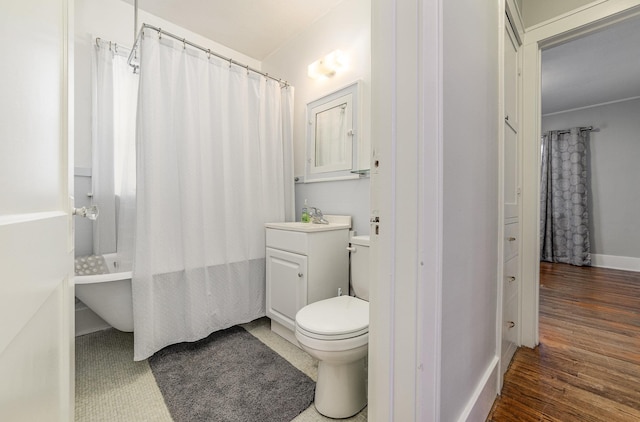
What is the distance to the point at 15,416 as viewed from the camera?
1.01 ft

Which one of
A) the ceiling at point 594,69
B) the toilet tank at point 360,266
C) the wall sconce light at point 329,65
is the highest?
the ceiling at point 594,69

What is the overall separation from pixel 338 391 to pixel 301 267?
750mm

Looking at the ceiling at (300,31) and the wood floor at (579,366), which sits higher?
the ceiling at (300,31)

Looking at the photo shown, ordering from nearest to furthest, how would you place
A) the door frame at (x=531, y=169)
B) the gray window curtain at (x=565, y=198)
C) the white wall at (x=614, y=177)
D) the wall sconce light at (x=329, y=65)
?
the door frame at (x=531, y=169) → the wall sconce light at (x=329, y=65) → the white wall at (x=614, y=177) → the gray window curtain at (x=565, y=198)

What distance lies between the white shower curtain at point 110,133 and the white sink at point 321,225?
4.08ft

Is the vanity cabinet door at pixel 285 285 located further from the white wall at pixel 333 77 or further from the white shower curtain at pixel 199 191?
the white wall at pixel 333 77

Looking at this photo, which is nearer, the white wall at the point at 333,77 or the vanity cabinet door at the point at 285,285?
the vanity cabinet door at the point at 285,285

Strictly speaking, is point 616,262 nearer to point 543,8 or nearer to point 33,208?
point 543,8

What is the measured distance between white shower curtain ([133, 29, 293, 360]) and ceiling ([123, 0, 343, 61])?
53cm

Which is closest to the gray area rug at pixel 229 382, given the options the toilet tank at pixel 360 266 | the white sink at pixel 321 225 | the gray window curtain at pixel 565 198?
the toilet tank at pixel 360 266

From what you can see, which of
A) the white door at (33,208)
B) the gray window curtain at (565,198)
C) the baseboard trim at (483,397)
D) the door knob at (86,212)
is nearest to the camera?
the white door at (33,208)

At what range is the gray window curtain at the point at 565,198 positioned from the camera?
13.3 ft

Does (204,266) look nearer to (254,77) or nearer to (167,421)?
(167,421)

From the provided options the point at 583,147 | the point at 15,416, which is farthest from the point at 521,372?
the point at 583,147
